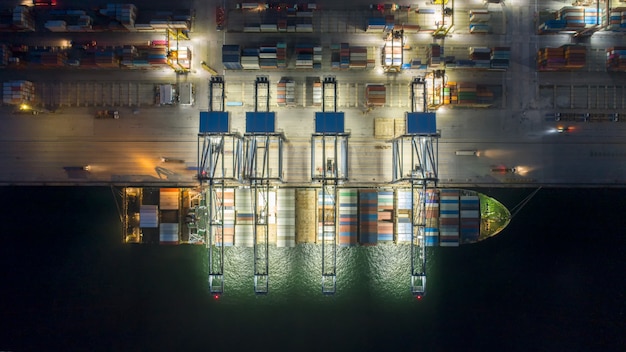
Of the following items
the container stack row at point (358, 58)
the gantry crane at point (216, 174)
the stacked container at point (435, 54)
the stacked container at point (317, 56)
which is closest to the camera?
the gantry crane at point (216, 174)

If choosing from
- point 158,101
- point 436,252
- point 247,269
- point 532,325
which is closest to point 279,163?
point 247,269

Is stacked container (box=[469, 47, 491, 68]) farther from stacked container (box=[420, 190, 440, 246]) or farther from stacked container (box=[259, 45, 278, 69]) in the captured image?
stacked container (box=[259, 45, 278, 69])

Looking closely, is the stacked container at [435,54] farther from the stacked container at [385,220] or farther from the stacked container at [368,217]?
the stacked container at [368,217]

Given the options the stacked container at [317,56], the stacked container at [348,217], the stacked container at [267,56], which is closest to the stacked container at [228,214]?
the stacked container at [348,217]

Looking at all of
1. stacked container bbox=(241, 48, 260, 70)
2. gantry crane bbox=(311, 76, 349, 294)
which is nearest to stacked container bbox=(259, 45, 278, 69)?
stacked container bbox=(241, 48, 260, 70)

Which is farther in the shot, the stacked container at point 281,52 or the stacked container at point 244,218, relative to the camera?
the stacked container at point 281,52

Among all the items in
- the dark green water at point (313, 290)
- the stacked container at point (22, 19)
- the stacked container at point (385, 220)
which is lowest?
the dark green water at point (313, 290)
